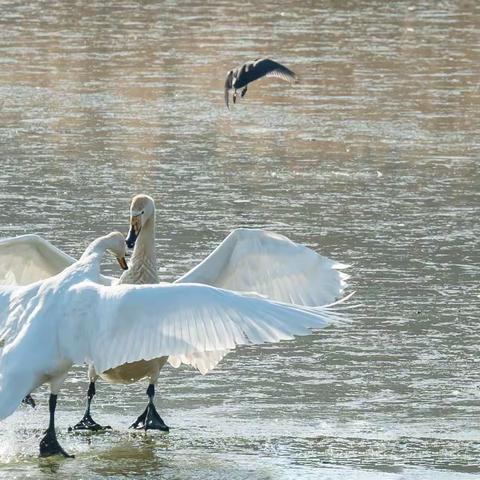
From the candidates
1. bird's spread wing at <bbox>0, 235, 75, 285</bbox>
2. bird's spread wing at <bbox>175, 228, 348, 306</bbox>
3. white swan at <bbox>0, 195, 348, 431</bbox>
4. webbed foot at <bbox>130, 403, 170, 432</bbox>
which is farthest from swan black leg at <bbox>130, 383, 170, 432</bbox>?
bird's spread wing at <bbox>0, 235, 75, 285</bbox>

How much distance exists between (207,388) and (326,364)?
695 mm

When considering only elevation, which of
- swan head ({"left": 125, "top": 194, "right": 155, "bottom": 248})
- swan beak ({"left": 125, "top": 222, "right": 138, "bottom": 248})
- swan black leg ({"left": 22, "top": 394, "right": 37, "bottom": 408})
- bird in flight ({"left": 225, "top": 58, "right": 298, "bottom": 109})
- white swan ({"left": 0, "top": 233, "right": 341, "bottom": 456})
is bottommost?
swan black leg ({"left": 22, "top": 394, "right": 37, "bottom": 408})

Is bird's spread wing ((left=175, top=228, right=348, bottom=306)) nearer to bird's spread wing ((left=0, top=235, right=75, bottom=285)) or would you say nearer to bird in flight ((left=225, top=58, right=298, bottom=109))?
bird's spread wing ((left=0, top=235, right=75, bottom=285))

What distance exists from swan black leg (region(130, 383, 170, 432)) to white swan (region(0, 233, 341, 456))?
526 mm

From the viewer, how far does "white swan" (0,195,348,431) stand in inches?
308

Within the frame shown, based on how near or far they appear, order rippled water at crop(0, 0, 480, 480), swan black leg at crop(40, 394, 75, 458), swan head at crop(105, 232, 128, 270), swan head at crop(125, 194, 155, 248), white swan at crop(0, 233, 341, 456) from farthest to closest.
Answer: swan head at crop(125, 194, 155, 248)
swan head at crop(105, 232, 128, 270)
rippled water at crop(0, 0, 480, 480)
swan black leg at crop(40, 394, 75, 458)
white swan at crop(0, 233, 341, 456)

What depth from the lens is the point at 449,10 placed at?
1035 inches

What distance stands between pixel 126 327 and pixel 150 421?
724mm

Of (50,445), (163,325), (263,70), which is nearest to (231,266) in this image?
(163,325)

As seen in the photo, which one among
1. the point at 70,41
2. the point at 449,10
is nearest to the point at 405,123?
the point at 70,41

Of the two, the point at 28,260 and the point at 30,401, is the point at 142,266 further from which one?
the point at 30,401

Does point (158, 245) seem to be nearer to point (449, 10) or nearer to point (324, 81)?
point (324, 81)

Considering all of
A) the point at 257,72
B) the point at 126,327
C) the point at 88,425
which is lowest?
the point at 88,425

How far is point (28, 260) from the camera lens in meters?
8.00
